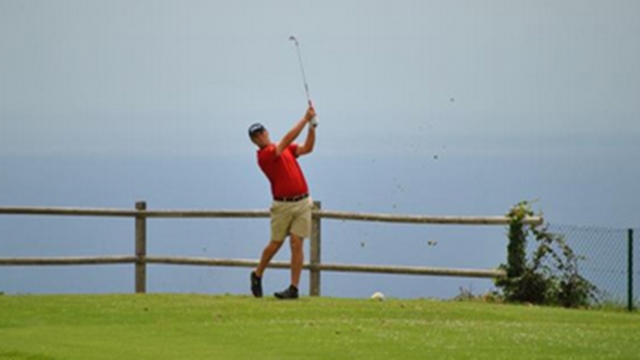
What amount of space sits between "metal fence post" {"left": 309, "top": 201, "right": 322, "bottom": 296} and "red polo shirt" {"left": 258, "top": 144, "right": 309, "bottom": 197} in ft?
10.8

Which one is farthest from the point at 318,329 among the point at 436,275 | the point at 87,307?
the point at 436,275

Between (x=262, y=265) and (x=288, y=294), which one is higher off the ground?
(x=262, y=265)

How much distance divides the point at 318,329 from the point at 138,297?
469 centimetres

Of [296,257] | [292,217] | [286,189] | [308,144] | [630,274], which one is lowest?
[630,274]

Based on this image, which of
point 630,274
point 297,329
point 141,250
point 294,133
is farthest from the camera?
point 141,250

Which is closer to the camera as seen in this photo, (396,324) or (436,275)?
(396,324)

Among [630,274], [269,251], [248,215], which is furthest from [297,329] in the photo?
[630,274]

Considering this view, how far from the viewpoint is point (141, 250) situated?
24062 millimetres

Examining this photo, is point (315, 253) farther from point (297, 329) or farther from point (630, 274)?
point (297, 329)

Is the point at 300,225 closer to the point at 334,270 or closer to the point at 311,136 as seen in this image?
the point at 311,136

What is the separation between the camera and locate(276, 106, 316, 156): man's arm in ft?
64.3

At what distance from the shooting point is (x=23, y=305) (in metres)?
20.8

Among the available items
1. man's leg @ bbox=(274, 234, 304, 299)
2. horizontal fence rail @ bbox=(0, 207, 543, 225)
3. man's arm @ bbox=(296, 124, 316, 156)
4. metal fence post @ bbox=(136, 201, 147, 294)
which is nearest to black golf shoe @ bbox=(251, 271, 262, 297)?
man's leg @ bbox=(274, 234, 304, 299)

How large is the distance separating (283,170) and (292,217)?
0.64m
